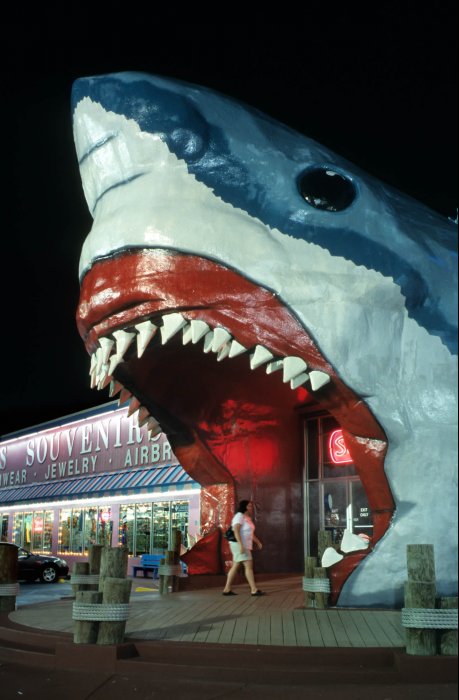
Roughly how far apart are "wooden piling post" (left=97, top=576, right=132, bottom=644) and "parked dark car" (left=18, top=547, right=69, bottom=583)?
1561 centimetres

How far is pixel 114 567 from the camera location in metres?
5.76

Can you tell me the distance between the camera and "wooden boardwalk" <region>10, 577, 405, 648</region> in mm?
5277

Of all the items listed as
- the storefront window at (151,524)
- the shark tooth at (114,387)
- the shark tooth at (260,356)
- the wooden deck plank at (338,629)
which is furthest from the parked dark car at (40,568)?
the shark tooth at (260,356)

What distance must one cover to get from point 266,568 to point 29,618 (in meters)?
3.65

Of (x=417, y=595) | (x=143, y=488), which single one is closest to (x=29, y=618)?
(x=417, y=595)

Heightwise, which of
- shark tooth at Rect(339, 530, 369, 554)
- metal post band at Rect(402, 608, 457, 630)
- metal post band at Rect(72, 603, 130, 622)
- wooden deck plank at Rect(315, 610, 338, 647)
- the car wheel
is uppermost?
shark tooth at Rect(339, 530, 369, 554)

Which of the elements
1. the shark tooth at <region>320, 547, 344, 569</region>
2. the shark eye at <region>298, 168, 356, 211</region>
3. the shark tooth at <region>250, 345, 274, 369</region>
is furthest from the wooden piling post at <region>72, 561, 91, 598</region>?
the shark eye at <region>298, 168, 356, 211</region>

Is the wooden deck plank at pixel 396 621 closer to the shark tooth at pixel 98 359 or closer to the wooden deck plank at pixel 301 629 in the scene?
the wooden deck plank at pixel 301 629

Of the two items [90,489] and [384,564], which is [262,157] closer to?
[384,564]

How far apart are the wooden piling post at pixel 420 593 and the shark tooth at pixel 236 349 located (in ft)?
6.90

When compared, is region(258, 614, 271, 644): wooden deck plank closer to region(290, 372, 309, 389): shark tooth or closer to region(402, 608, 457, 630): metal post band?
region(402, 608, 457, 630): metal post band

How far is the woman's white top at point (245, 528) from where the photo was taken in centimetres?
841

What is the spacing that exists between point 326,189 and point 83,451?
20.9 meters

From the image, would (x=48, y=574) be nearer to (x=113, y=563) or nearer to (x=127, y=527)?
(x=127, y=527)
